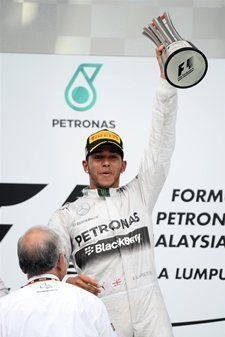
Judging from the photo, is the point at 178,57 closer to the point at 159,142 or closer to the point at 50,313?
the point at 159,142

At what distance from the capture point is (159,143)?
3.05m

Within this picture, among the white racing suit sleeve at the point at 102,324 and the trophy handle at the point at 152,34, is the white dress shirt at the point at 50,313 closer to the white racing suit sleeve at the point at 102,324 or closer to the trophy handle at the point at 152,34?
the white racing suit sleeve at the point at 102,324

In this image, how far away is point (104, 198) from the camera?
3107 mm

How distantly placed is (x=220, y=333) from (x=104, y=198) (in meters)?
1.51

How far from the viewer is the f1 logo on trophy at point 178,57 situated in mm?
2875

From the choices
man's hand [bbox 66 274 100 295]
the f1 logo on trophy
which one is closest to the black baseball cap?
the f1 logo on trophy

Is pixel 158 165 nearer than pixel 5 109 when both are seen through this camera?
Yes

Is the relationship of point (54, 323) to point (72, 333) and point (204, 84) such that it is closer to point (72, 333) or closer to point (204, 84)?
point (72, 333)

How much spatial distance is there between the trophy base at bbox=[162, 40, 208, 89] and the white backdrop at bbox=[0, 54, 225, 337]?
4.44ft

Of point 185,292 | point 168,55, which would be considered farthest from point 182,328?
point 168,55

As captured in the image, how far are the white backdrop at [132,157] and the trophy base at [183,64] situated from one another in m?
1.35

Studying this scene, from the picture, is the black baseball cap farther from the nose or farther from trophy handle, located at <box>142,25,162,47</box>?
trophy handle, located at <box>142,25,162,47</box>

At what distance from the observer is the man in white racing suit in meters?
2.95

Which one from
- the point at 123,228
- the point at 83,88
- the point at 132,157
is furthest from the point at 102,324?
the point at 83,88
